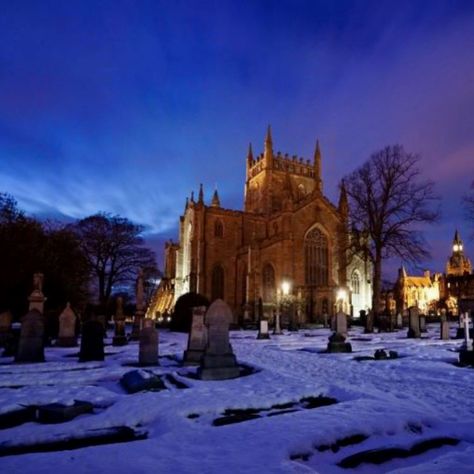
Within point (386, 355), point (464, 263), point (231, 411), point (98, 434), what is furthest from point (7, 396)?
point (464, 263)

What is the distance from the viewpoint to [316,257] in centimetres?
4200

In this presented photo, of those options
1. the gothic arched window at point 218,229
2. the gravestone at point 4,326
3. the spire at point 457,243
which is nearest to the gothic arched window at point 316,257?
the gothic arched window at point 218,229

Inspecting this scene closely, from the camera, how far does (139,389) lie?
630 cm

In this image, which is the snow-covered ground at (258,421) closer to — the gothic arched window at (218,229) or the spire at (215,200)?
the gothic arched window at (218,229)

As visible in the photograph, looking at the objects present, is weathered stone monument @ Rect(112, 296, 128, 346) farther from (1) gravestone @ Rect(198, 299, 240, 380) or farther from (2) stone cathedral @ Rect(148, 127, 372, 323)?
(2) stone cathedral @ Rect(148, 127, 372, 323)

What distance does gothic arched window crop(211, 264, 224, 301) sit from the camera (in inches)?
1767

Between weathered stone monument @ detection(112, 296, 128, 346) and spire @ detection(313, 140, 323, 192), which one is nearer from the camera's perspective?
weathered stone monument @ detection(112, 296, 128, 346)

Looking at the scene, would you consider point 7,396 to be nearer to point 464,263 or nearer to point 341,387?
point 341,387

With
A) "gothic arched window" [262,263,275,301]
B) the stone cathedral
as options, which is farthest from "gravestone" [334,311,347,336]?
"gothic arched window" [262,263,275,301]

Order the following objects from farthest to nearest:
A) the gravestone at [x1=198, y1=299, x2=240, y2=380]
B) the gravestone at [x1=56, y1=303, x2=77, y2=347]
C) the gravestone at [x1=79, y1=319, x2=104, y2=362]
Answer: the gravestone at [x1=56, y1=303, x2=77, y2=347] → the gravestone at [x1=79, y1=319, x2=104, y2=362] → the gravestone at [x1=198, y1=299, x2=240, y2=380]

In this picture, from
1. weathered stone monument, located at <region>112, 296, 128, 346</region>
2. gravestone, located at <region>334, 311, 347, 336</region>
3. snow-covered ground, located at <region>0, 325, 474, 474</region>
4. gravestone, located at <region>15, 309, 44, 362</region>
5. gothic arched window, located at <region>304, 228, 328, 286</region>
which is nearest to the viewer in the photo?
snow-covered ground, located at <region>0, 325, 474, 474</region>

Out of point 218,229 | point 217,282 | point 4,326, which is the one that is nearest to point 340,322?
point 4,326

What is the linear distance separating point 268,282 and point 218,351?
32106 mm

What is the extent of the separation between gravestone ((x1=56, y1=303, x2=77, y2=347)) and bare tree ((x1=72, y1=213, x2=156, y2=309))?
20455mm
